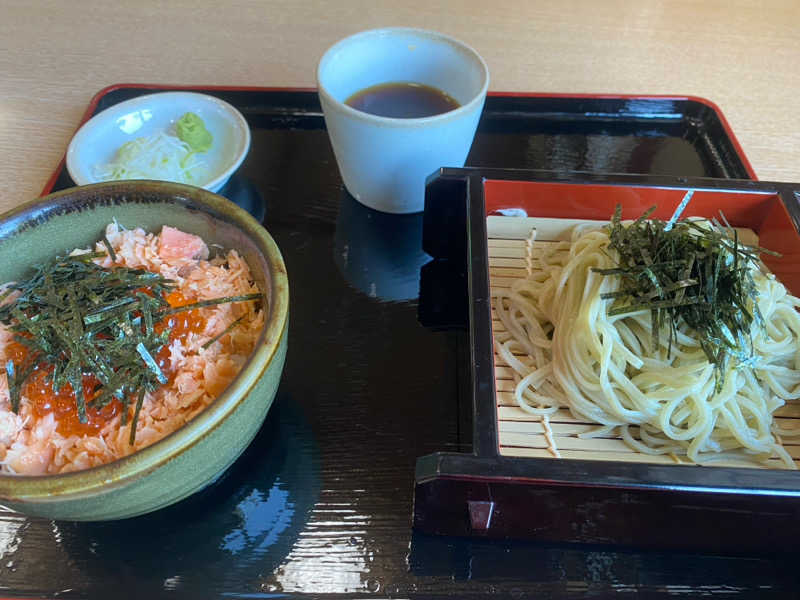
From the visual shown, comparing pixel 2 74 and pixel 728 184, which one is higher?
pixel 728 184

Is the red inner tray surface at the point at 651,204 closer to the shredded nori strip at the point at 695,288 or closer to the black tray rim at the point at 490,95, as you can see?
the shredded nori strip at the point at 695,288

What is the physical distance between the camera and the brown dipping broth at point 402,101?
1.36 metres

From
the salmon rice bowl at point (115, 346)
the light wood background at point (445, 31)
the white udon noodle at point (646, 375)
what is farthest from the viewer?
the light wood background at point (445, 31)

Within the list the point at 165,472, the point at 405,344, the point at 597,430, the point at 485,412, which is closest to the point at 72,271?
the point at 165,472

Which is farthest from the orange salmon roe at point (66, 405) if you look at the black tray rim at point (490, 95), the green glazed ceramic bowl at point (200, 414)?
the black tray rim at point (490, 95)

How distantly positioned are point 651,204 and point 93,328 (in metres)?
1.03

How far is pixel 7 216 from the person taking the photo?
3.14ft

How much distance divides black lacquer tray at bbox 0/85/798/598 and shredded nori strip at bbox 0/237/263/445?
0.64 feet

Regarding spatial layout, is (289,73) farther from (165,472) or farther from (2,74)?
(165,472)

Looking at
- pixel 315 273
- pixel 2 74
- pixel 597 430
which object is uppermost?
pixel 597 430

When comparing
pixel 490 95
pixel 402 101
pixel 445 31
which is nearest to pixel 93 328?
pixel 402 101

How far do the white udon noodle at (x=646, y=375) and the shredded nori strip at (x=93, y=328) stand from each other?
0.52m

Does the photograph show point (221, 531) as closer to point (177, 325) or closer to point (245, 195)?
point (177, 325)

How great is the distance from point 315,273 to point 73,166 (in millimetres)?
602
